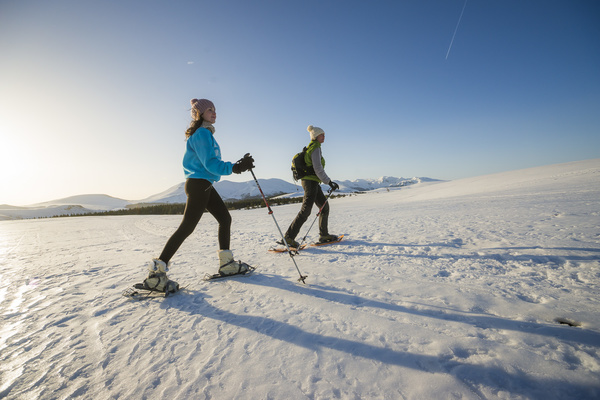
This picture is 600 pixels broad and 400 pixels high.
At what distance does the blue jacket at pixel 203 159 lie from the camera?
111 inches

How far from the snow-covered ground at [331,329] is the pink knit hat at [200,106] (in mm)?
2230

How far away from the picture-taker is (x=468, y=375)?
1.34 metres

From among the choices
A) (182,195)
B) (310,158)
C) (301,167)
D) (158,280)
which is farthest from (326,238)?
(182,195)

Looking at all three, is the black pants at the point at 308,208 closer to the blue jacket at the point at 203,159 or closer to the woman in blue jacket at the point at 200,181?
the woman in blue jacket at the point at 200,181

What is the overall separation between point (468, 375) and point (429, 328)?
0.47 m

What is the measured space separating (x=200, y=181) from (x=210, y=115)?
2.93ft

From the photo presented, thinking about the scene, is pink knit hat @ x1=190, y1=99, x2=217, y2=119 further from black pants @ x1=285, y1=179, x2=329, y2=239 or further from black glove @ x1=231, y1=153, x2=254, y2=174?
black pants @ x1=285, y1=179, x2=329, y2=239

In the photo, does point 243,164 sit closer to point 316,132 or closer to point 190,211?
point 190,211

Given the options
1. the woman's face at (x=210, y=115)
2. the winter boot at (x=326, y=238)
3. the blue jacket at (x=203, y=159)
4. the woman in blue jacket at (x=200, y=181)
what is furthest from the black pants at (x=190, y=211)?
the winter boot at (x=326, y=238)

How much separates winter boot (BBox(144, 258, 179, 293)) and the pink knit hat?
6.21 feet

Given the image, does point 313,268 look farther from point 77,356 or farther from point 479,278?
point 77,356

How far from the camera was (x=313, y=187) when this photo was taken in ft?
15.1

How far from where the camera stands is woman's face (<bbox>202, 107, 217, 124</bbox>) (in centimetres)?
306

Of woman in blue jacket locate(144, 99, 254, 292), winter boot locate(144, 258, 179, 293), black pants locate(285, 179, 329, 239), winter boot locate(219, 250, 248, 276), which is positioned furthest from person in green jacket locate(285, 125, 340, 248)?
winter boot locate(144, 258, 179, 293)
